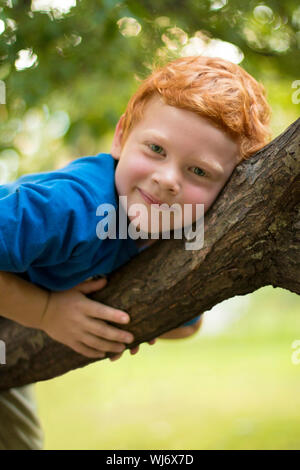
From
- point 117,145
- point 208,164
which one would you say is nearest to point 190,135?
point 208,164

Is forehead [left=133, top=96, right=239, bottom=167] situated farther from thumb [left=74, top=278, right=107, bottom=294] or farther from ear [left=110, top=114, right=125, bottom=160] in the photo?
thumb [left=74, top=278, right=107, bottom=294]

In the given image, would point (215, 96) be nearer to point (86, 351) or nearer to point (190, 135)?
point (190, 135)

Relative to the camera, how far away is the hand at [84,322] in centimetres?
156

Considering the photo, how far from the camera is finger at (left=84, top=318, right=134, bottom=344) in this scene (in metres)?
1.55

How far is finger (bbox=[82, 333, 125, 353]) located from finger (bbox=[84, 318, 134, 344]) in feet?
0.09

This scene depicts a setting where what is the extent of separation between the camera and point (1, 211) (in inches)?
49.9

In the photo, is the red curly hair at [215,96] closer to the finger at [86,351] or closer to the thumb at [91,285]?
the thumb at [91,285]

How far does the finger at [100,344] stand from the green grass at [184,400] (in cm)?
284

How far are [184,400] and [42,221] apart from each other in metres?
4.89

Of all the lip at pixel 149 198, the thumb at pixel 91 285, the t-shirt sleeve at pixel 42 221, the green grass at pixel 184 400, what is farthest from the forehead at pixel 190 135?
the green grass at pixel 184 400

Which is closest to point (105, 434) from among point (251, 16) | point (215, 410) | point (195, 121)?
point (215, 410)

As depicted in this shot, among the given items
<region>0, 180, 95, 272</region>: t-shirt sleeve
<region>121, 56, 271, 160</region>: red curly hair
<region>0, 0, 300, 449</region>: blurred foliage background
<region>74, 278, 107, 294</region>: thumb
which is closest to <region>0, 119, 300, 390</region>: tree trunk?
<region>74, 278, 107, 294</region>: thumb

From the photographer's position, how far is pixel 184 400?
5.80 m

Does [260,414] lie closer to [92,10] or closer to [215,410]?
[215,410]
